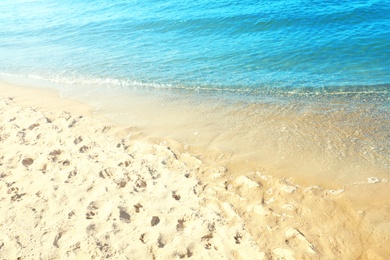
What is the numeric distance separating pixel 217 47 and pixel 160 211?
9.37 meters

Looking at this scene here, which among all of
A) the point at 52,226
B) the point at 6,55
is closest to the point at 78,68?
the point at 6,55

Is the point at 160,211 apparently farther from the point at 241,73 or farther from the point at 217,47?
the point at 217,47

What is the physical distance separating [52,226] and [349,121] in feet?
20.4

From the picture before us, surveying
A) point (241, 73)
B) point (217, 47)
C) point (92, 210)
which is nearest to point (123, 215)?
point (92, 210)

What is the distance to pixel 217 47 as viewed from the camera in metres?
12.7

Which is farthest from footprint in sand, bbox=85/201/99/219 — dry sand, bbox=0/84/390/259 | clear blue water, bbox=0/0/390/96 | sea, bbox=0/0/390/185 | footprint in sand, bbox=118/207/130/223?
clear blue water, bbox=0/0/390/96

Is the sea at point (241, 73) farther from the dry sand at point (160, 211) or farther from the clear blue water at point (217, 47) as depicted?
the dry sand at point (160, 211)

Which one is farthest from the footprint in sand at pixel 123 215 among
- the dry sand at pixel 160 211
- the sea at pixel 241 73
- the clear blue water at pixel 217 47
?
the clear blue water at pixel 217 47

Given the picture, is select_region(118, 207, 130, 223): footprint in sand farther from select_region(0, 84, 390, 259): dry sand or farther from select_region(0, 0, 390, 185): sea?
select_region(0, 0, 390, 185): sea

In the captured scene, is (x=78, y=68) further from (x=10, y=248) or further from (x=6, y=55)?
(x=10, y=248)

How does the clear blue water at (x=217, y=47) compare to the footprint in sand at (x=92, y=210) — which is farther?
the clear blue water at (x=217, y=47)

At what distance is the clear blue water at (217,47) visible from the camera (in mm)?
9852

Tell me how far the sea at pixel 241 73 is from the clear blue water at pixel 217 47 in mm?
56

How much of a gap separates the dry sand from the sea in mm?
770
